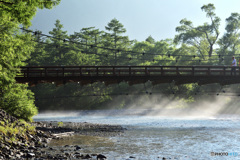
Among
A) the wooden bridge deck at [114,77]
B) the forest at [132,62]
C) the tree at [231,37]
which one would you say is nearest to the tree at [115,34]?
the forest at [132,62]

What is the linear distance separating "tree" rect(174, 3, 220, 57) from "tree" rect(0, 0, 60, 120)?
41125 millimetres

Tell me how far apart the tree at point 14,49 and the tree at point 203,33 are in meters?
41.1

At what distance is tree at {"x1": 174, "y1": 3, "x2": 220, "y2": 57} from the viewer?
55.7 meters

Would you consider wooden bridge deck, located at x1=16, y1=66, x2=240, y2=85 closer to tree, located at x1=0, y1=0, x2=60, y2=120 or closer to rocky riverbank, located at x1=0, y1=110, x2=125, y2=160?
tree, located at x1=0, y1=0, x2=60, y2=120

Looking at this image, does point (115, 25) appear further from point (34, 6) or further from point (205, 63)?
point (34, 6)

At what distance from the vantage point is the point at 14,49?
718 inches

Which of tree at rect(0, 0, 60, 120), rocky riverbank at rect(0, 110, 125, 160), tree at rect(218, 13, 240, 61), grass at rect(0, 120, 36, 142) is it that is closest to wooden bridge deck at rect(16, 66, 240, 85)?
tree at rect(0, 0, 60, 120)

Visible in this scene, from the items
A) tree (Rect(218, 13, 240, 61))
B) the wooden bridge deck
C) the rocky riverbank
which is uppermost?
tree (Rect(218, 13, 240, 61))

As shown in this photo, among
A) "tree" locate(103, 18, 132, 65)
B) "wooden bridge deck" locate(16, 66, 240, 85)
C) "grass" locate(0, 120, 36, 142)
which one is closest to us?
"grass" locate(0, 120, 36, 142)

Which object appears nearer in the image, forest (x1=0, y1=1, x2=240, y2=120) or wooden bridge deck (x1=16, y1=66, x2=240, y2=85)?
wooden bridge deck (x1=16, y1=66, x2=240, y2=85)

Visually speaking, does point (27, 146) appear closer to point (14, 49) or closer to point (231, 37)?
point (14, 49)

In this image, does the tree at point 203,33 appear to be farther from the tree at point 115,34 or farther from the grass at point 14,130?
the grass at point 14,130

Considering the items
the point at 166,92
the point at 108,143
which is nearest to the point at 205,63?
the point at 166,92

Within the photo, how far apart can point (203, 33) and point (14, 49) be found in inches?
1768
